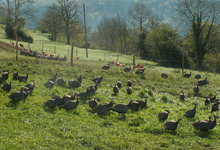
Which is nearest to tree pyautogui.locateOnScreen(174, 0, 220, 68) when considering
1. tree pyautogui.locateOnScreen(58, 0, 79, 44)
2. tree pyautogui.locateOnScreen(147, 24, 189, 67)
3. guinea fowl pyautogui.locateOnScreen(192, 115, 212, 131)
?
tree pyautogui.locateOnScreen(147, 24, 189, 67)

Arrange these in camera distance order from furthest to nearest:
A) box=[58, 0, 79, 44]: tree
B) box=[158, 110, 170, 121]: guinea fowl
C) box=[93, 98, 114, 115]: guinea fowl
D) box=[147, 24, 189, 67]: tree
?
box=[58, 0, 79, 44]: tree → box=[147, 24, 189, 67]: tree → box=[93, 98, 114, 115]: guinea fowl → box=[158, 110, 170, 121]: guinea fowl

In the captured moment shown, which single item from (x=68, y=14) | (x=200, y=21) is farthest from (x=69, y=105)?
(x=68, y=14)

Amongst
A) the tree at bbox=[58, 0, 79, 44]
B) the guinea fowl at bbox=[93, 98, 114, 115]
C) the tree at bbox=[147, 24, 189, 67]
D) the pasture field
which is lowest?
the pasture field

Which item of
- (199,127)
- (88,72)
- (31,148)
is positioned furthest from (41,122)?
(88,72)

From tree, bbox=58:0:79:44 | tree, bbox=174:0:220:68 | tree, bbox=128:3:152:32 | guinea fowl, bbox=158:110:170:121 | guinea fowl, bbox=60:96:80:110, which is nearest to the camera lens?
guinea fowl, bbox=158:110:170:121

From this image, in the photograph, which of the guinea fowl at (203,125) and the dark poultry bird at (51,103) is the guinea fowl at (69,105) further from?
the guinea fowl at (203,125)

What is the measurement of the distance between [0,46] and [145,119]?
25.3 metres

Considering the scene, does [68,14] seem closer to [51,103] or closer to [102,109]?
[51,103]

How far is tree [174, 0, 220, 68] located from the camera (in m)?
42.1

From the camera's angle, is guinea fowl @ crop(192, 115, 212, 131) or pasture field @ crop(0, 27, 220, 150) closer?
pasture field @ crop(0, 27, 220, 150)

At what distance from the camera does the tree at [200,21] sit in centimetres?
4212

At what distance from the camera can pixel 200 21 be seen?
42562 mm

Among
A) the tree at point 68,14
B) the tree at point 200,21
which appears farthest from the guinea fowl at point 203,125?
the tree at point 68,14

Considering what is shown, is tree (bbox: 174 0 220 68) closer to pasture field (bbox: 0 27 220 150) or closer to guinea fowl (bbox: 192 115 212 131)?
pasture field (bbox: 0 27 220 150)
